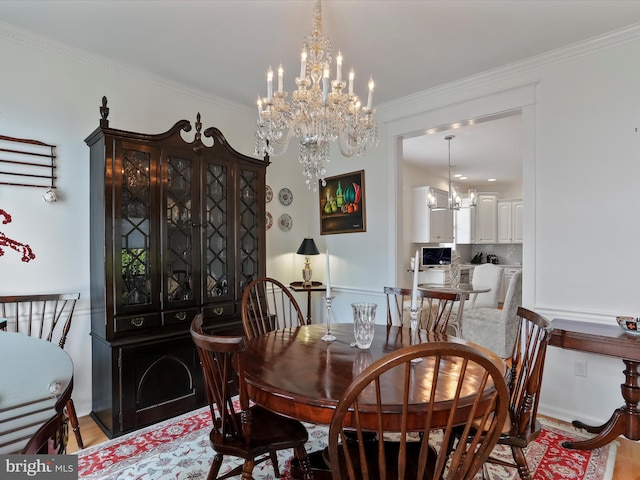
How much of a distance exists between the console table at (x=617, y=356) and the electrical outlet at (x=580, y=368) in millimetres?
379

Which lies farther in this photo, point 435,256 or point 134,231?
point 435,256

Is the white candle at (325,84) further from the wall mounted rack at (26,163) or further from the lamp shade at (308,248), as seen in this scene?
the lamp shade at (308,248)

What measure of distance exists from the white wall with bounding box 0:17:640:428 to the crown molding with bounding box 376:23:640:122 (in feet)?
0.03

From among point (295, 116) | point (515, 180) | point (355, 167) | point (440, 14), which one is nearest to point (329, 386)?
point (295, 116)

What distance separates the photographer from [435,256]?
22.0 feet

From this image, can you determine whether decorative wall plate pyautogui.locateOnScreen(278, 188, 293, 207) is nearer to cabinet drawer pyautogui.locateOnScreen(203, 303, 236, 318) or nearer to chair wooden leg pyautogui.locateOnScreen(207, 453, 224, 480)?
cabinet drawer pyautogui.locateOnScreen(203, 303, 236, 318)

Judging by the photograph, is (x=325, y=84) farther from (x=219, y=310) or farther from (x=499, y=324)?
(x=499, y=324)

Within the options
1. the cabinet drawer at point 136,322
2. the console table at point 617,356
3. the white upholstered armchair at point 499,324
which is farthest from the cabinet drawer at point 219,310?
the white upholstered armchair at point 499,324

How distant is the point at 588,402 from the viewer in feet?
8.50

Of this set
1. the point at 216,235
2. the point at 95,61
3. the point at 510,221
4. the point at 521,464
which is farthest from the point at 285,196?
the point at 510,221

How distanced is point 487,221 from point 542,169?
214 inches

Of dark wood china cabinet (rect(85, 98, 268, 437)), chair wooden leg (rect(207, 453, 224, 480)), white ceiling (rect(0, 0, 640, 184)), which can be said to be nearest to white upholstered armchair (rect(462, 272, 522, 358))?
white ceiling (rect(0, 0, 640, 184))

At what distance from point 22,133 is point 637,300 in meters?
4.26

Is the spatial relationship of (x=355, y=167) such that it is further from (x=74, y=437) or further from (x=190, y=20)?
(x=74, y=437)
